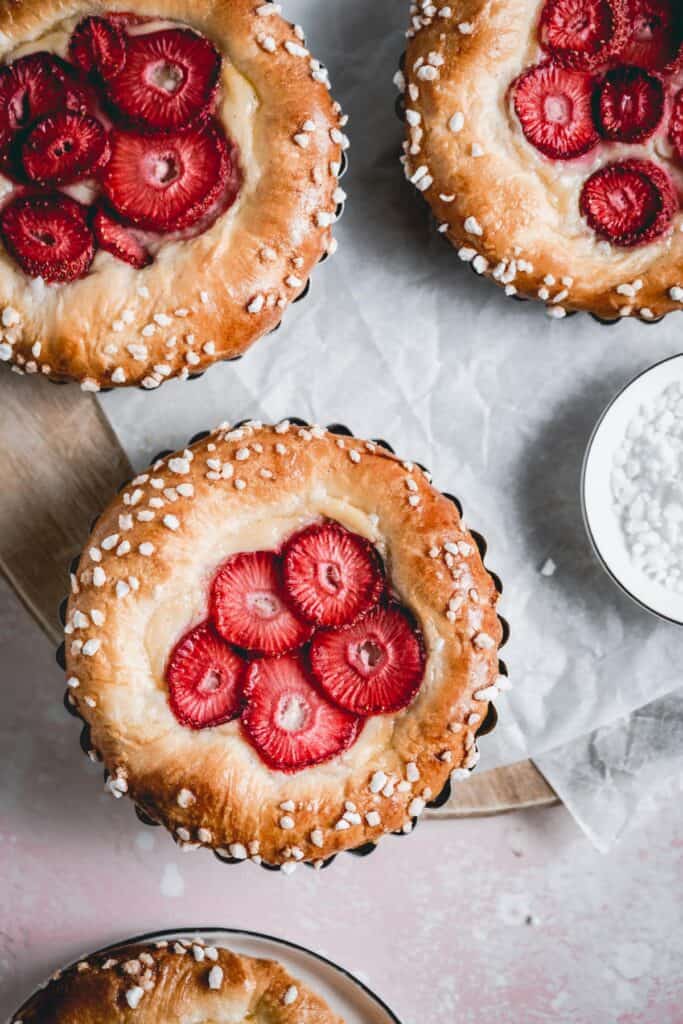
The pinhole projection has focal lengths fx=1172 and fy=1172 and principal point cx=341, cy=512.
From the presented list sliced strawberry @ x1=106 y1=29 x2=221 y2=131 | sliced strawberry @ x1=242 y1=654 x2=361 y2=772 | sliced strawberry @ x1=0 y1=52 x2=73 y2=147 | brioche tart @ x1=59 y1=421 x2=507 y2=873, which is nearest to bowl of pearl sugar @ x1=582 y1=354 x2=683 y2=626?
brioche tart @ x1=59 y1=421 x2=507 y2=873

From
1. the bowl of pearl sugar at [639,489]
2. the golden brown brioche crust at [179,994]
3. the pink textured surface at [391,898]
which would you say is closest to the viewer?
the golden brown brioche crust at [179,994]

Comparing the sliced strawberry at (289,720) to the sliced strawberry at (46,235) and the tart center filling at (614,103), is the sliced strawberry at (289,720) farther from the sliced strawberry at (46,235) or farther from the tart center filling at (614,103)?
the tart center filling at (614,103)

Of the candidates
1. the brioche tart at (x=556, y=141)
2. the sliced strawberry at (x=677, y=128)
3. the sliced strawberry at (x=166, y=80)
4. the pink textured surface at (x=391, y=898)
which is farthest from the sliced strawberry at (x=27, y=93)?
the sliced strawberry at (x=677, y=128)

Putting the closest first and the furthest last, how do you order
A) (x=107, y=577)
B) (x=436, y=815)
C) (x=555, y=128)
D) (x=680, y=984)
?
(x=107, y=577), (x=555, y=128), (x=436, y=815), (x=680, y=984)

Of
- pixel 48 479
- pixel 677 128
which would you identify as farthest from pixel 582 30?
pixel 48 479

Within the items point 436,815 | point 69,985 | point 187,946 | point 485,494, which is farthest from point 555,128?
point 69,985

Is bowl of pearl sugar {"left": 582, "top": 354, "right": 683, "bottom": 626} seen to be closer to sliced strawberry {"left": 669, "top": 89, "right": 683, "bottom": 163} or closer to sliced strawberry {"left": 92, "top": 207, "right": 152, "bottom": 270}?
sliced strawberry {"left": 669, "top": 89, "right": 683, "bottom": 163}

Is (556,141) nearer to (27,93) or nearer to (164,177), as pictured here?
(164,177)

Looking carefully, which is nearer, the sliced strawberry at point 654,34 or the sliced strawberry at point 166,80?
the sliced strawberry at point 166,80

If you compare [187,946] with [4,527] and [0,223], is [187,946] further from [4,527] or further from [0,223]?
[0,223]
